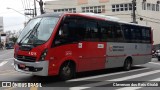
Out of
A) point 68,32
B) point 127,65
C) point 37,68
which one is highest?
point 68,32

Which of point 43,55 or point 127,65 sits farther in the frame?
point 127,65

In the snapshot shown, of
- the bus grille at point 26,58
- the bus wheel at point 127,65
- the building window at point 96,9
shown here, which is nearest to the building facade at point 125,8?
the building window at point 96,9

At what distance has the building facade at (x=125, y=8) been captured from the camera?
6483cm

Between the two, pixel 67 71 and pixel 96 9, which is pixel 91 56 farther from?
pixel 96 9

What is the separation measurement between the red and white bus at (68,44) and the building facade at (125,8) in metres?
45.0

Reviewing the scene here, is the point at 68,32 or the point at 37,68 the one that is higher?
the point at 68,32

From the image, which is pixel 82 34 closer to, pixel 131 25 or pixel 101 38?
pixel 101 38

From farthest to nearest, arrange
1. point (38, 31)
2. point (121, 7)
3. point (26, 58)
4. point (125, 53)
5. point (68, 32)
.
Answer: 1. point (121, 7)
2. point (125, 53)
3. point (68, 32)
4. point (38, 31)
5. point (26, 58)

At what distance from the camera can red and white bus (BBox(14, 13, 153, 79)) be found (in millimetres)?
13414

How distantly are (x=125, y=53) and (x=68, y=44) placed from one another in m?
5.65

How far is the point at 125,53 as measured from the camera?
19188 mm

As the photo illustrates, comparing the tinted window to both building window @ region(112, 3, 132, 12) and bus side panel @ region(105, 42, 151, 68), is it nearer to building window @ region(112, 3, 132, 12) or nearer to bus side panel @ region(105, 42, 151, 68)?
bus side panel @ region(105, 42, 151, 68)

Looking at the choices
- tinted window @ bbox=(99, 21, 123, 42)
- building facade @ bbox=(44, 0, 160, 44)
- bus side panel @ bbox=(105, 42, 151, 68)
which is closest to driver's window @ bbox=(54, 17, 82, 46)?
tinted window @ bbox=(99, 21, 123, 42)

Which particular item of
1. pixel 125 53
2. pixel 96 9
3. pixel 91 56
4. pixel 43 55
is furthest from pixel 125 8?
pixel 43 55
